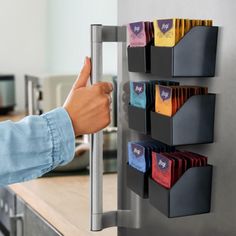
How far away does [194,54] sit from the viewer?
672 millimetres

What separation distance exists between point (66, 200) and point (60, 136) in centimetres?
66

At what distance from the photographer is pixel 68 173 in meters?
1.70

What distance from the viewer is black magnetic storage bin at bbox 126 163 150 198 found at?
807 millimetres

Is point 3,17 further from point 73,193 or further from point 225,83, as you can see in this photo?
point 225,83

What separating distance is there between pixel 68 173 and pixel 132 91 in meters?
0.93

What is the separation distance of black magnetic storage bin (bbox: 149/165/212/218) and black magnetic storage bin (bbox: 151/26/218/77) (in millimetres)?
138

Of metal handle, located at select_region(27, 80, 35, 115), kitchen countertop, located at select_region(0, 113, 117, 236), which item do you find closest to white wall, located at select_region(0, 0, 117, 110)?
metal handle, located at select_region(27, 80, 35, 115)

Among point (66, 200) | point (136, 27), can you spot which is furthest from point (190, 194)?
point (66, 200)

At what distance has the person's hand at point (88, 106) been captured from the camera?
31.4 inches

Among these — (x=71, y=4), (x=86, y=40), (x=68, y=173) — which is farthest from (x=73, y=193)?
(x=71, y=4)

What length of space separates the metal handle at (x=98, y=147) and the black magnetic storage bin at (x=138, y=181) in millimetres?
69

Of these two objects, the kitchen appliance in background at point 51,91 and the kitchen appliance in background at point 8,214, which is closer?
the kitchen appliance in background at point 8,214

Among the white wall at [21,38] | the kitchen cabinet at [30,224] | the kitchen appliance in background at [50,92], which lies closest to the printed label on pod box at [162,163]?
the kitchen cabinet at [30,224]

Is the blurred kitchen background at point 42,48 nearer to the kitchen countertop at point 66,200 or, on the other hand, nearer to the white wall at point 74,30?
the white wall at point 74,30
